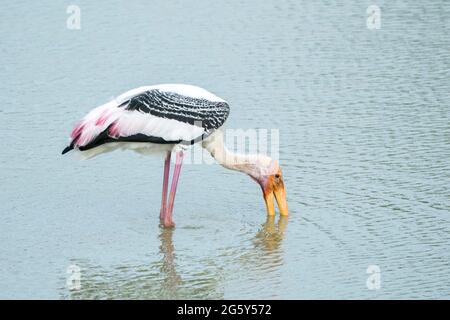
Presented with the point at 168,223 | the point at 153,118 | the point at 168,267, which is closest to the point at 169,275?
the point at 168,267

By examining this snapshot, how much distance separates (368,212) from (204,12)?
9.16 m

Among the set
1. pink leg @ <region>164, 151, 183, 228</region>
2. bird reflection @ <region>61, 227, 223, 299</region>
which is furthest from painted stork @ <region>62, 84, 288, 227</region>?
bird reflection @ <region>61, 227, 223, 299</region>

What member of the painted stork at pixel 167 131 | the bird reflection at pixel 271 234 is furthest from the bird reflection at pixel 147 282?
the painted stork at pixel 167 131

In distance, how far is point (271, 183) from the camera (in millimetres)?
12781

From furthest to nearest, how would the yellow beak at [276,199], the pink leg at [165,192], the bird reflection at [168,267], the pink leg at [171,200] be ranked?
the yellow beak at [276,199], the pink leg at [165,192], the pink leg at [171,200], the bird reflection at [168,267]

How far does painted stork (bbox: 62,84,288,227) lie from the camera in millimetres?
12141

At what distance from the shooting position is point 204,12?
2098 centimetres

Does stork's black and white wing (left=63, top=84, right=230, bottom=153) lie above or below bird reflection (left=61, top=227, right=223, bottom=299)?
above

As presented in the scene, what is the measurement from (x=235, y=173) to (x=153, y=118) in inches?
91.1

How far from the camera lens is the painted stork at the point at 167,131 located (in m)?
12.1

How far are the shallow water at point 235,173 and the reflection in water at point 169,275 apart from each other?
0.02m

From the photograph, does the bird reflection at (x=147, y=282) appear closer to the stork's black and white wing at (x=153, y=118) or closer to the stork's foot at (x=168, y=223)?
the stork's foot at (x=168, y=223)

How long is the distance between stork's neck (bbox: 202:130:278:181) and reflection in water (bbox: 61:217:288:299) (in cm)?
108

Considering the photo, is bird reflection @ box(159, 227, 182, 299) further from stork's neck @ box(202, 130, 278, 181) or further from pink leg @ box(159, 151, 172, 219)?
stork's neck @ box(202, 130, 278, 181)
